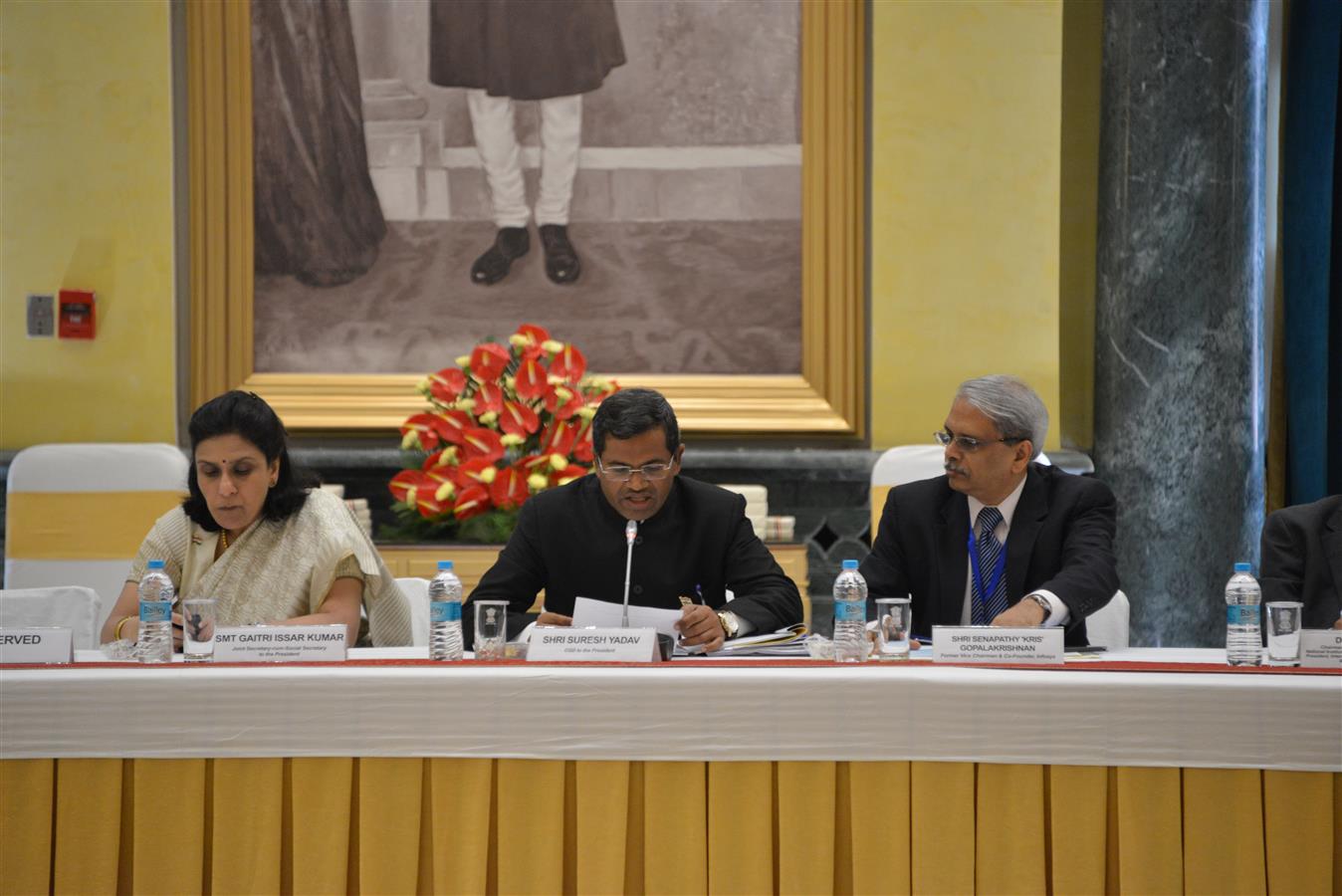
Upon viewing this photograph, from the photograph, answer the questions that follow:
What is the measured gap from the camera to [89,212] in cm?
497

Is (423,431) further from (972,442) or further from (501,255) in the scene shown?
(972,442)

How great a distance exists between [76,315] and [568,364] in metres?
1.90

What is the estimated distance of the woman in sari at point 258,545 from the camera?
114 inches

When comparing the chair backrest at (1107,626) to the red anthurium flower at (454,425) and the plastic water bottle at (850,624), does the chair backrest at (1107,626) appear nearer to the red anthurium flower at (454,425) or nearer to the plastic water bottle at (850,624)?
the plastic water bottle at (850,624)

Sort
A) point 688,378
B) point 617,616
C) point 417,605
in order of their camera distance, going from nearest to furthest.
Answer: point 617,616, point 417,605, point 688,378

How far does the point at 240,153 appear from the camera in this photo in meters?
5.02

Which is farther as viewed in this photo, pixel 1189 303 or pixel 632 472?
pixel 1189 303

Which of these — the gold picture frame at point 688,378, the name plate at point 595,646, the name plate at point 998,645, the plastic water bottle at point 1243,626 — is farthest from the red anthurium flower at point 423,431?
the plastic water bottle at point 1243,626

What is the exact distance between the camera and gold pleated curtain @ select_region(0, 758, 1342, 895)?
2.01 metres

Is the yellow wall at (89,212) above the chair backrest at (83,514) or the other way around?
above

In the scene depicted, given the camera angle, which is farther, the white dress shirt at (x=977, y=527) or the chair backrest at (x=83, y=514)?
the chair backrest at (x=83, y=514)

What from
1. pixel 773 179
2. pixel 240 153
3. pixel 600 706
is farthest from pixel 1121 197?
pixel 600 706

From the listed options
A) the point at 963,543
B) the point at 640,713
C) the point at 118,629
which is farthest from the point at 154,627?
the point at 963,543

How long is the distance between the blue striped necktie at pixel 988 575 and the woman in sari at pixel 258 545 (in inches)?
48.3
